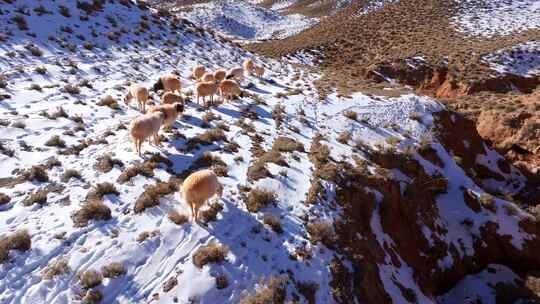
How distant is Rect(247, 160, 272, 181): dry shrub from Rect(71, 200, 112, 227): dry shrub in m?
3.84

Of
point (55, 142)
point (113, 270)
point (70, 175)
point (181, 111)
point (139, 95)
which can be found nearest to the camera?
point (113, 270)

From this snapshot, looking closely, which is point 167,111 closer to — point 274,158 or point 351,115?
point 274,158

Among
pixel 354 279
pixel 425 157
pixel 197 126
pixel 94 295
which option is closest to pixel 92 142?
pixel 197 126

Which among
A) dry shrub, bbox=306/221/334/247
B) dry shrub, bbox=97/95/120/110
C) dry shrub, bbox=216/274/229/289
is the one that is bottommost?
dry shrub, bbox=97/95/120/110

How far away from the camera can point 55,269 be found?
311 inches

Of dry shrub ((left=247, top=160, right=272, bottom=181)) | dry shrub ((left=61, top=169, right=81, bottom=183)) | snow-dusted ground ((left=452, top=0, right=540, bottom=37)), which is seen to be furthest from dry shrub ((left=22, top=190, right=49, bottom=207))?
snow-dusted ground ((left=452, top=0, right=540, bottom=37))

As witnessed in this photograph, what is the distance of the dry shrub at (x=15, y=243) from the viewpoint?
8.07 meters

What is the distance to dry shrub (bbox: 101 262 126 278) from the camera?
7.98 metres

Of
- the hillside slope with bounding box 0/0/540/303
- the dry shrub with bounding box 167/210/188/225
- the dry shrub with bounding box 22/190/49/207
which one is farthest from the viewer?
the dry shrub with bounding box 22/190/49/207

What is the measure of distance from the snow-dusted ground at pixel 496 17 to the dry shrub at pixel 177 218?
45814 millimetres

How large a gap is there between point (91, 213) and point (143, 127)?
3183 millimetres

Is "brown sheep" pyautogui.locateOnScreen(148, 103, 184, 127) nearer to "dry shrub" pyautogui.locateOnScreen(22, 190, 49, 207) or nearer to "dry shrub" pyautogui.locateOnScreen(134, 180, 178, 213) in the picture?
"dry shrub" pyautogui.locateOnScreen(134, 180, 178, 213)

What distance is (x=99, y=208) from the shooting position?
369 inches

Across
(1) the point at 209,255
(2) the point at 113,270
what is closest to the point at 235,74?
(1) the point at 209,255
